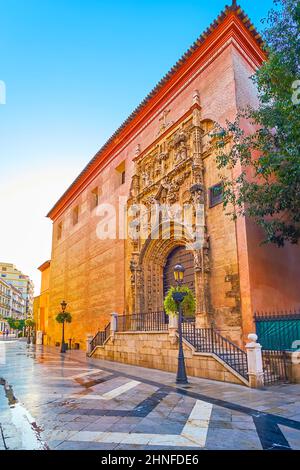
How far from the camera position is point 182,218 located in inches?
511

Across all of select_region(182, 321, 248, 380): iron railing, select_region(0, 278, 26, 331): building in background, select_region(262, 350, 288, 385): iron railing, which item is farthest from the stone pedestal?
select_region(0, 278, 26, 331): building in background

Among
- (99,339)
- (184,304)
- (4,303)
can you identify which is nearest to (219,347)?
(184,304)

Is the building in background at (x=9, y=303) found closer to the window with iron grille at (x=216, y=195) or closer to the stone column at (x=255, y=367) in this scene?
the window with iron grille at (x=216, y=195)

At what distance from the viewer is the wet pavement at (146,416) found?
146 inches

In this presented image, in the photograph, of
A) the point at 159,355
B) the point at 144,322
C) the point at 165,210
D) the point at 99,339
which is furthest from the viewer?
the point at 99,339

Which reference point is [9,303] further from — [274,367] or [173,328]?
[274,367]

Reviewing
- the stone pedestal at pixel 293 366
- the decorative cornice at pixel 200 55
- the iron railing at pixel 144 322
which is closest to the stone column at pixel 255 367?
the stone pedestal at pixel 293 366

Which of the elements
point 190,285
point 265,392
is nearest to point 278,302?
point 190,285

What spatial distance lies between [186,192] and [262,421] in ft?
31.3

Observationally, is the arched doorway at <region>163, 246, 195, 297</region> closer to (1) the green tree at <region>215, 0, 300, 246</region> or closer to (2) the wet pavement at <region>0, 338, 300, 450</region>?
(1) the green tree at <region>215, 0, 300, 246</region>

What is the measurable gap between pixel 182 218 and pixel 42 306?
25581mm

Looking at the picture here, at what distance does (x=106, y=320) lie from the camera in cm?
1811

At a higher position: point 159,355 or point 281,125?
point 281,125

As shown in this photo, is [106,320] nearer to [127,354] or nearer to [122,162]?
[127,354]
